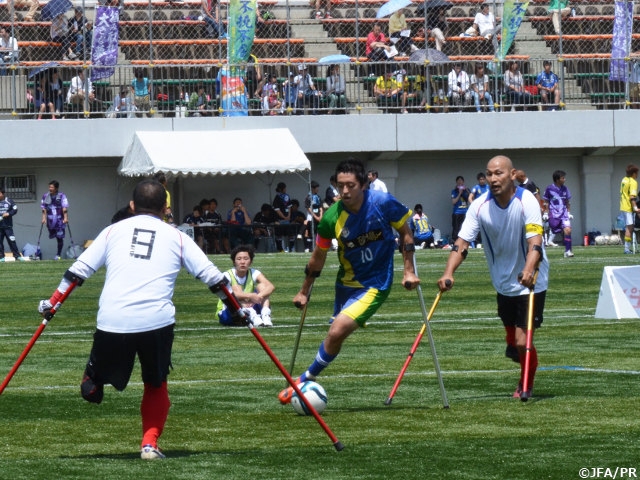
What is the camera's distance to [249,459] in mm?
8602

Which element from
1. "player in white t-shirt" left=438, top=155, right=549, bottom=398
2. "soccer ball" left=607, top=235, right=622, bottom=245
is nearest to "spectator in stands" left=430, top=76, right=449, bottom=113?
"soccer ball" left=607, top=235, right=622, bottom=245


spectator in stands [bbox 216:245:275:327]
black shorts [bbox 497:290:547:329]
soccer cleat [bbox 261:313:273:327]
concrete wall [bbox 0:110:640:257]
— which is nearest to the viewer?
black shorts [bbox 497:290:547:329]

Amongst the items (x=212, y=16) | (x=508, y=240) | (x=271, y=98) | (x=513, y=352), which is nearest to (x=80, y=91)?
(x=212, y=16)

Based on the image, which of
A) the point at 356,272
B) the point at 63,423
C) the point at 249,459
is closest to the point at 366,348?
the point at 356,272

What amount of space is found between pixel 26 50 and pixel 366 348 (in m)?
25.4

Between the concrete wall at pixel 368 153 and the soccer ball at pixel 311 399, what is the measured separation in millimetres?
26159

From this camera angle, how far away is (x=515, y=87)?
40.7 metres

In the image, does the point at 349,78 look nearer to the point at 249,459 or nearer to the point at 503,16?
the point at 503,16

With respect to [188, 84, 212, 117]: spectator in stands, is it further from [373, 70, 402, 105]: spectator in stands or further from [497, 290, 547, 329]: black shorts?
[497, 290, 547, 329]: black shorts

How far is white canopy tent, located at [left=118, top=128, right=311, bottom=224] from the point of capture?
1426 inches

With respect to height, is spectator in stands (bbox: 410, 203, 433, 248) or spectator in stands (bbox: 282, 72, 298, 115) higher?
spectator in stands (bbox: 282, 72, 298, 115)

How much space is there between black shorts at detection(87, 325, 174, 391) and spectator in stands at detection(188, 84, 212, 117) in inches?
1191

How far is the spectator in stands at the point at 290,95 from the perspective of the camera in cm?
3903

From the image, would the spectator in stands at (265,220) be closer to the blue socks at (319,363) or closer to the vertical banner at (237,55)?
the vertical banner at (237,55)
